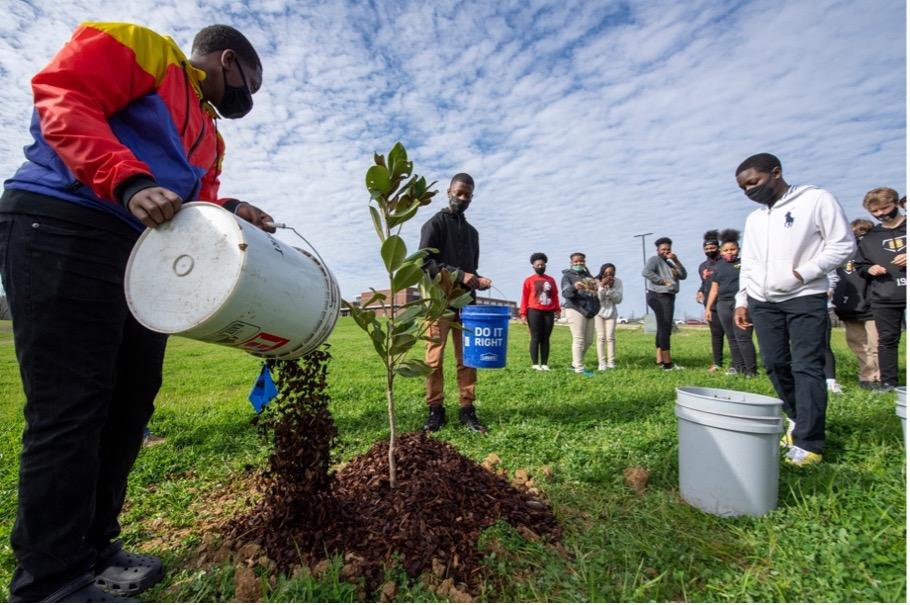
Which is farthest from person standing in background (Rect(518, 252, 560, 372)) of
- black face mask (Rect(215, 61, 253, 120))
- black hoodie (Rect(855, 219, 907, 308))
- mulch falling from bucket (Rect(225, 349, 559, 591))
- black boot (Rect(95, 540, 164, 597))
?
black boot (Rect(95, 540, 164, 597))

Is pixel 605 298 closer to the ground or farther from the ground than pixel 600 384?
farther from the ground

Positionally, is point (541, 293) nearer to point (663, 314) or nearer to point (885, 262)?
point (663, 314)

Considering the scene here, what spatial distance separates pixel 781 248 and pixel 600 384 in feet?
9.75

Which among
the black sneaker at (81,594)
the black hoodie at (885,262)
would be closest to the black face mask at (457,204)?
the black sneaker at (81,594)

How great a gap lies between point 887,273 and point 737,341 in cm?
179

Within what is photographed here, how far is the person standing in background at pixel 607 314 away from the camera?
7.48 meters

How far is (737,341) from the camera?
6199 millimetres

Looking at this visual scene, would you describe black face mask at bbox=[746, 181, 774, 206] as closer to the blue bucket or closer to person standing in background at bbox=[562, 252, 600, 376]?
Answer: the blue bucket

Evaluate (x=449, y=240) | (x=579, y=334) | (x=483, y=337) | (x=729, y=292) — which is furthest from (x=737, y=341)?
(x=449, y=240)

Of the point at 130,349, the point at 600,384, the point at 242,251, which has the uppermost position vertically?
the point at 242,251

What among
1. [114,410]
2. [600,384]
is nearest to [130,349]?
[114,410]

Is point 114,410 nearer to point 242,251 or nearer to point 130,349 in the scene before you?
point 130,349

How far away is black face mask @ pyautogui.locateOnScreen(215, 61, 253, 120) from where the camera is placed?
6.79 feet

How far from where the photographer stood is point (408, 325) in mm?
2229
